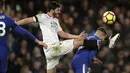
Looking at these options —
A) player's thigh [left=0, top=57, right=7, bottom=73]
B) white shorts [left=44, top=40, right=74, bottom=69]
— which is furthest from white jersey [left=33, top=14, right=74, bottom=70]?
player's thigh [left=0, top=57, right=7, bottom=73]

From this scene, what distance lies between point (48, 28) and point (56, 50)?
0.57m

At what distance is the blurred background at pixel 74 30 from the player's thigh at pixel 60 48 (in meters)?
3.95

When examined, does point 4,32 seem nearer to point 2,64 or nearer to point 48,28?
point 2,64

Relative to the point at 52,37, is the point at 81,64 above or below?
below

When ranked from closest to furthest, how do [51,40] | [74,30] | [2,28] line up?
1. [2,28]
2. [51,40]
3. [74,30]

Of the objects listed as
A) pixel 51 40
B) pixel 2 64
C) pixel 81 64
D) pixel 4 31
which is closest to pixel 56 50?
→ pixel 51 40

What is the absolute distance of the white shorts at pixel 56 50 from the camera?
11781 millimetres

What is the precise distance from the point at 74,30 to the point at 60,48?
5.60 m

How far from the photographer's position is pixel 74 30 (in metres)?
17.5

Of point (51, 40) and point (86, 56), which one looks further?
point (51, 40)

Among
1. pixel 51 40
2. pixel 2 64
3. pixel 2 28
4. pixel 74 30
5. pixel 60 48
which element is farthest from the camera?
pixel 74 30

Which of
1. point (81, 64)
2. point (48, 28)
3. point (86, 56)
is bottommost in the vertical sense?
point (81, 64)

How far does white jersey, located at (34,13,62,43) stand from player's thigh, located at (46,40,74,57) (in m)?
0.17

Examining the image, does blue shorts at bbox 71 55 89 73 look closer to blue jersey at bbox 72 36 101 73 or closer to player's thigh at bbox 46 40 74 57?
blue jersey at bbox 72 36 101 73
